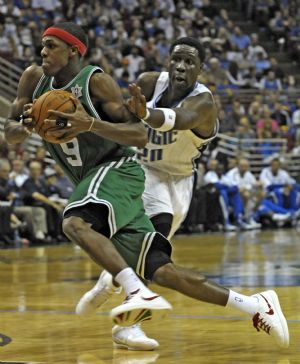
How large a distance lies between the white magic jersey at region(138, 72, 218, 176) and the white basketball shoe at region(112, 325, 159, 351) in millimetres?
1444

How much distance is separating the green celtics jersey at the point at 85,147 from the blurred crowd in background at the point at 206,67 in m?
8.51

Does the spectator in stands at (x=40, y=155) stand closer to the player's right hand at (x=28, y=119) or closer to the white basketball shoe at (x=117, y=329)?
the white basketball shoe at (x=117, y=329)

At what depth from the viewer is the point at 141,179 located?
608cm

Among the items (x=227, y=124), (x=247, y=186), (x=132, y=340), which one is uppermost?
(x=132, y=340)

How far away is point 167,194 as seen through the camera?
23.0 ft

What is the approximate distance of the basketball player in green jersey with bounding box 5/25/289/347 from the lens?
5645mm

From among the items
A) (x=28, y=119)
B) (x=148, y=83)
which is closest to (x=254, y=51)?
(x=148, y=83)

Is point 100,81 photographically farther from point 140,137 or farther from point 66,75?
point 140,137

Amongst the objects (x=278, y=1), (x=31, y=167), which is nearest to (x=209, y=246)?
(x=31, y=167)

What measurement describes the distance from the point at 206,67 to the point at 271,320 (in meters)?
16.8

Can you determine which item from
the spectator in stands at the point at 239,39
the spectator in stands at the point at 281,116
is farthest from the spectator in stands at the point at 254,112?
the spectator in stands at the point at 239,39

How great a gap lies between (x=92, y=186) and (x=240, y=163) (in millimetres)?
13626

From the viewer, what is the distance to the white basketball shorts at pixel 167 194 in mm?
6906

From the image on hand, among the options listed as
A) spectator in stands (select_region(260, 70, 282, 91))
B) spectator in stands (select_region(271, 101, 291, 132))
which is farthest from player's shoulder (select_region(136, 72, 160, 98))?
spectator in stands (select_region(260, 70, 282, 91))
